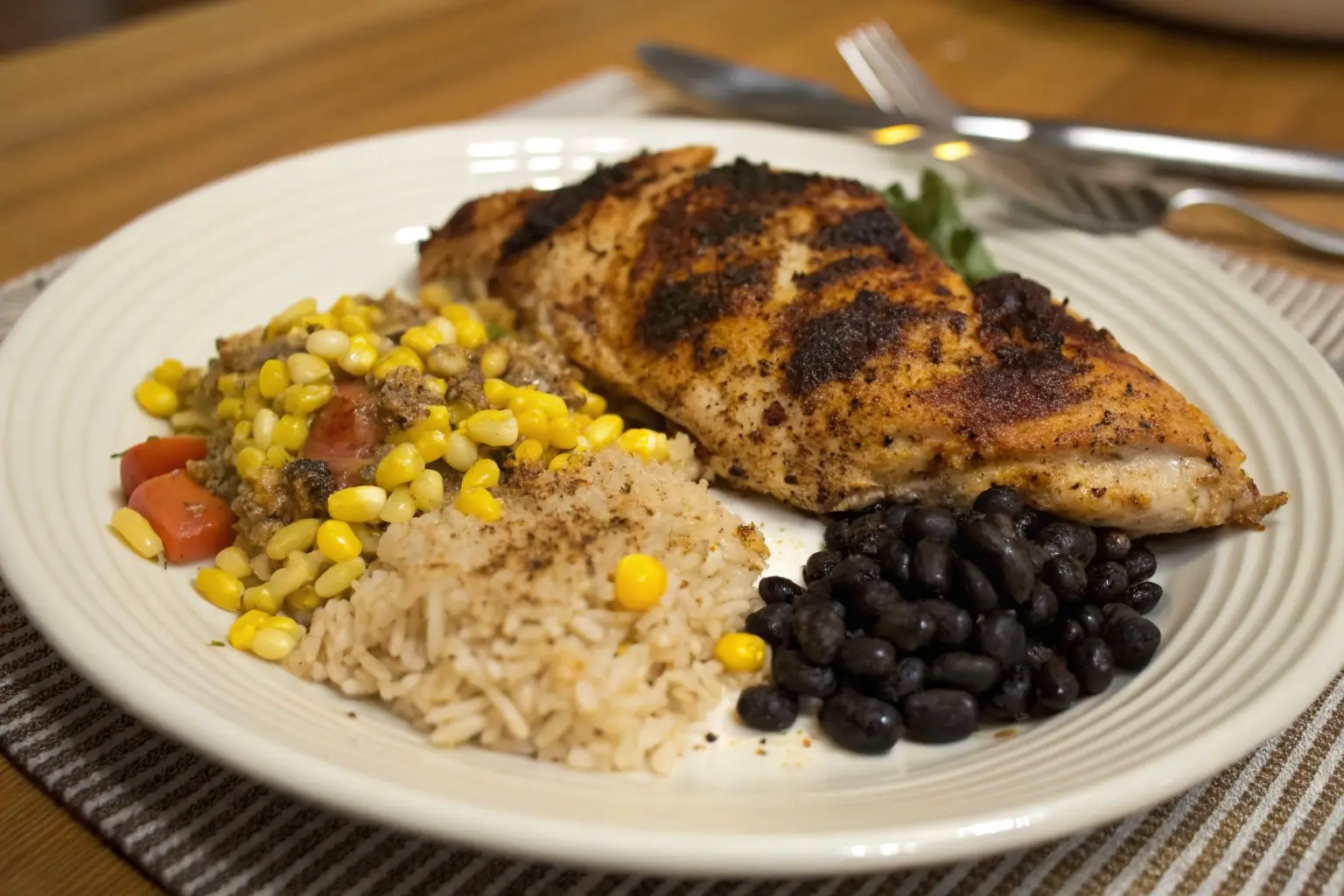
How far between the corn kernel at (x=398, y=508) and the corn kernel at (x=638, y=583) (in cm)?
75

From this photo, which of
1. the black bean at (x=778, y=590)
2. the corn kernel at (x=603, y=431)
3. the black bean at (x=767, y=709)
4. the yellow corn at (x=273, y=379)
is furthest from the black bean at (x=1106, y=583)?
the yellow corn at (x=273, y=379)

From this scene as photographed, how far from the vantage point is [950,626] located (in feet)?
8.59

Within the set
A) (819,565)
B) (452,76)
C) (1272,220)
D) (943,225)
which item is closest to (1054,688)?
(819,565)

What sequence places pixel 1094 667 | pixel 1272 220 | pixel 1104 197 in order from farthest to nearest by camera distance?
1. pixel 1272 220
2. pixel 1104 197
3. pixel 1094 667

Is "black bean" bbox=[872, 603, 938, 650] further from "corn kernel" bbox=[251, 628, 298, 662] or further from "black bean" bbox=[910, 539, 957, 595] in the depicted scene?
"corn kernel" bbox=[251, 628, 298, 662]

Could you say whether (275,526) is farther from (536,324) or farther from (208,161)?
(208,161)

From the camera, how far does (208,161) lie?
18.3 feet

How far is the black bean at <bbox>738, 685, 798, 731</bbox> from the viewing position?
261 centimetres

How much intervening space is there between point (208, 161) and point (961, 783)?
16.9ft

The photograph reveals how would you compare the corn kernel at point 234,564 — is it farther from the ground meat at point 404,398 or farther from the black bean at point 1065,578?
the black bean at point 1065,578

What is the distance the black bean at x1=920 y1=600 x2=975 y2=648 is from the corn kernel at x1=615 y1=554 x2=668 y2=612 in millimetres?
725

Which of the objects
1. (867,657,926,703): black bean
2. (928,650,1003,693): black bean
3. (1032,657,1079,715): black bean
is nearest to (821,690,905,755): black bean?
(867,657,926,703): black bean

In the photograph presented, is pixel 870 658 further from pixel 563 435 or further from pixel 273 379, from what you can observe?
pixel 273 379

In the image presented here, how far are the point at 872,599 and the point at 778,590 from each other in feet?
1.12
